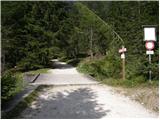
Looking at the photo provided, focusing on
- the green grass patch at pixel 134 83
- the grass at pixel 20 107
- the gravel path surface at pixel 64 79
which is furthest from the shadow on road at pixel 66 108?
the gravel path surface at pixel 64 79

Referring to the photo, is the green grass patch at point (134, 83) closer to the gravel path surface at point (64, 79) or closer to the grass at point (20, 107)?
the gravel path surface at point (64, 79)

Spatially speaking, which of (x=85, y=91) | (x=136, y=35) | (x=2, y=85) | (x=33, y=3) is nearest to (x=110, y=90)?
(x=85, y=91)

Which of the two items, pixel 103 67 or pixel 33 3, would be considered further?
pixel 33 3

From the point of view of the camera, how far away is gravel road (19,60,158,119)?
10.2 metres

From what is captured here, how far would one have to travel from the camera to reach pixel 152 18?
21672 mm

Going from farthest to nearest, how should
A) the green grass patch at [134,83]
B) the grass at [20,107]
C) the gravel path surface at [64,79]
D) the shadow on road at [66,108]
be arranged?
the gravel path surface at [64,79] → the green grass patch at [134,83] → the shadow on road at [66,108] → the grass at [20,107]

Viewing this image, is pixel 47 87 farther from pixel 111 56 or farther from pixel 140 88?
pixel 111 56

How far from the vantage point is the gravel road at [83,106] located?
33.6ft

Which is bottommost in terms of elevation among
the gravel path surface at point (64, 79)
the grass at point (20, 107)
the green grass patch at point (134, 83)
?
the gravel path surface at point (64, 79)

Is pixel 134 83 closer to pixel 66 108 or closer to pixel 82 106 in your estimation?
pixel 82 106

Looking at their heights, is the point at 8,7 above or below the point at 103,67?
above

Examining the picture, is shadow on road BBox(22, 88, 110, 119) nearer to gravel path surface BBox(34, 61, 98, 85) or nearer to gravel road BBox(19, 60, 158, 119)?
gravel road BBox(19, 60, 158, 119)

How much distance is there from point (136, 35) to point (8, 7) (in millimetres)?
21226

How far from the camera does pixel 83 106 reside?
38.3 feet
